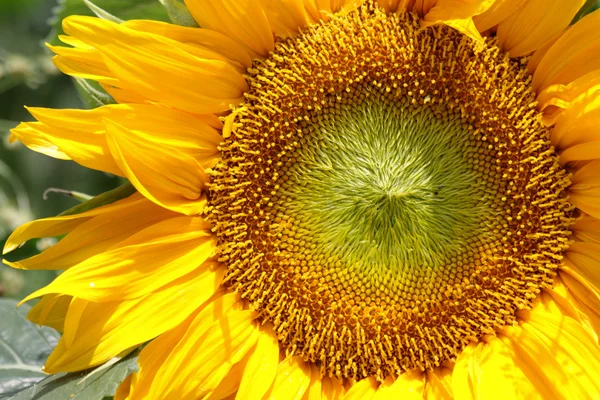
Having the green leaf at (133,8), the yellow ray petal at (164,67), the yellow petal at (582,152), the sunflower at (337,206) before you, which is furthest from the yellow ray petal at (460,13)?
the green leaf at (133,8)

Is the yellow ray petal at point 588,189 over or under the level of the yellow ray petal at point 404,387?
over

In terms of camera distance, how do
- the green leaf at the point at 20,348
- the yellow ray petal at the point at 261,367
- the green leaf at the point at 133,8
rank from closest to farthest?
the yellow ray petal at the point at 261,367, the green leaf at the point at 133,8, the green leaf at the point at 20,348

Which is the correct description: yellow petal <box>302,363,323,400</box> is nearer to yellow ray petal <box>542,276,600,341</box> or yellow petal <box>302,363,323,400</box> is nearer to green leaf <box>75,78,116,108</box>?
yellow ray petal <box>542,276,600,341</box>

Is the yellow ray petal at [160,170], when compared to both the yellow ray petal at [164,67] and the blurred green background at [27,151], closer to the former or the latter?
the yellow ray petal at [164,67]

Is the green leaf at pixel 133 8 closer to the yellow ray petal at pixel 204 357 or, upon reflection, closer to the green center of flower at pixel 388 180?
the green center of flower at pixel 388 180

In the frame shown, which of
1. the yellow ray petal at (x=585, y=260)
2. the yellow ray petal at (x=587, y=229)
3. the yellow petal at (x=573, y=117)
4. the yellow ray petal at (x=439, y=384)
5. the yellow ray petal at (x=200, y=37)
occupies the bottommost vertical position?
the yellow ray petal at (x=439, y=384)

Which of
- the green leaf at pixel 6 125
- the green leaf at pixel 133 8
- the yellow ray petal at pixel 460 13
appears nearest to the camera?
the yellow ray petal at pixel 460 13

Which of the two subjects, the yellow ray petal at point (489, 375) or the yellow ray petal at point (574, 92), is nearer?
the yellow ray petal at point (574, 92)

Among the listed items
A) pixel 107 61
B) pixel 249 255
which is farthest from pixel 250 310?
pixel 107 61

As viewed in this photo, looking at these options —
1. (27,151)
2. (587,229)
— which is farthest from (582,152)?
(27,151)
